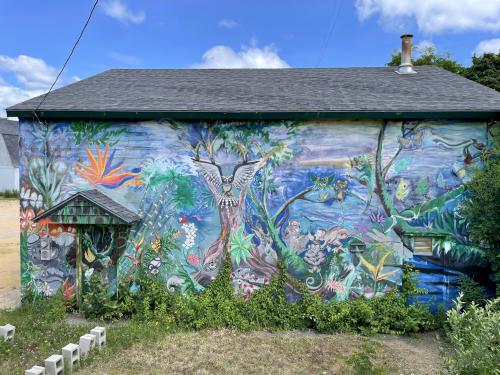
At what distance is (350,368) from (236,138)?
14.3ft

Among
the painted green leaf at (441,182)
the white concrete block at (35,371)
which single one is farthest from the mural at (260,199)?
the white concrete block at (35,371)

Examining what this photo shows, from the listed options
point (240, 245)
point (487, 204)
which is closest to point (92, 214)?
point (240, 245)

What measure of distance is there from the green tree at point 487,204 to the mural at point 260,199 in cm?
16

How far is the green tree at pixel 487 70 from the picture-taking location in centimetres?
2288

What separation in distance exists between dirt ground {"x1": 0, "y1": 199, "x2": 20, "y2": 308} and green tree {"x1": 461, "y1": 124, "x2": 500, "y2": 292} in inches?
364

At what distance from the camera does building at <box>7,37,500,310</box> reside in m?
7.15

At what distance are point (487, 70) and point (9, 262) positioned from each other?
1050 inches

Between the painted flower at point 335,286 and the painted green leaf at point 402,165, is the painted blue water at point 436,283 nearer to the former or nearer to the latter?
the painted flower at point 335,286

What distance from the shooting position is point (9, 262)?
12.0 metres

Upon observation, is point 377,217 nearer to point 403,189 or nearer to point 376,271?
point 403,189

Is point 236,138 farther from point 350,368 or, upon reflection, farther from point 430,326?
point 430,326

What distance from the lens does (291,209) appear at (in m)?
7.34

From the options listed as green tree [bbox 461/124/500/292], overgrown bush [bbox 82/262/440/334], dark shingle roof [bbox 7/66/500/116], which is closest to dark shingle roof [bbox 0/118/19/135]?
dark shingle roof [bbox 7/66/500/116]

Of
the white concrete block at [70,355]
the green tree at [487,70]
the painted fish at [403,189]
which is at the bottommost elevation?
the white concrete block at [70,355]
